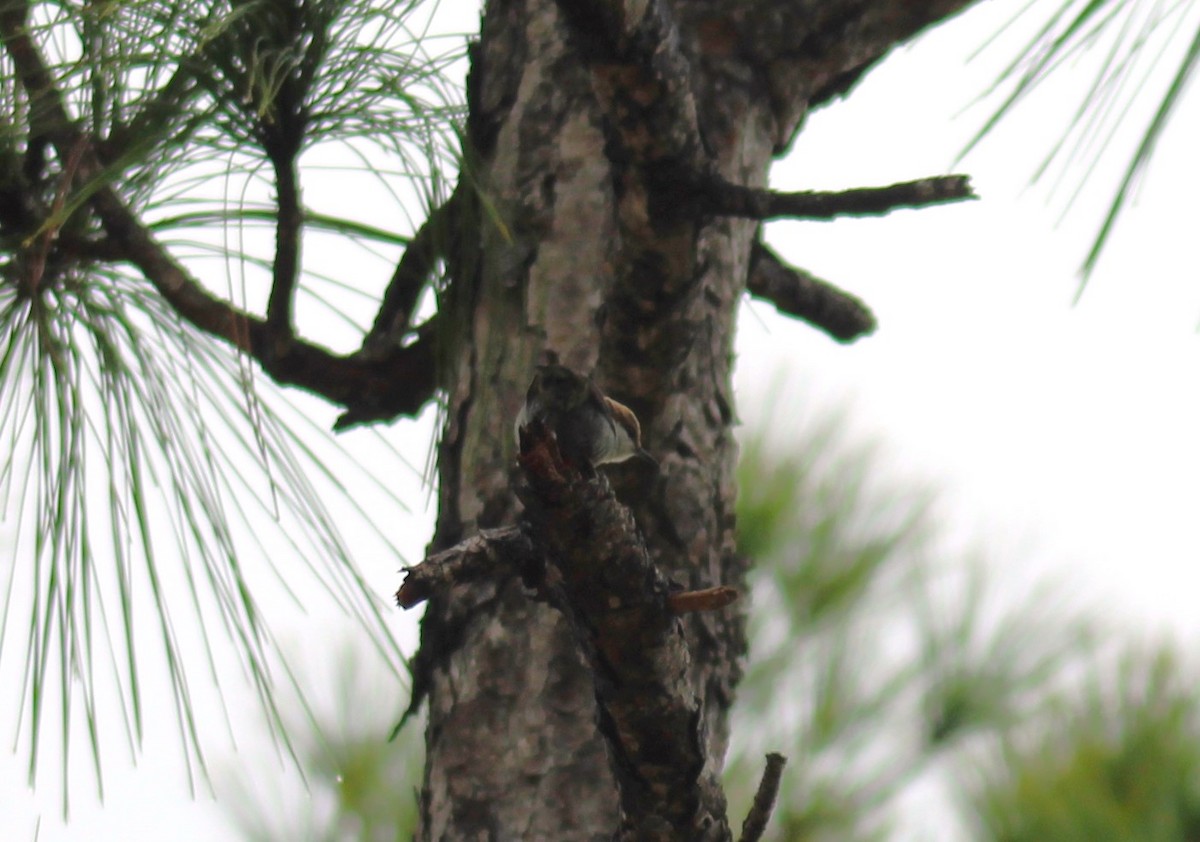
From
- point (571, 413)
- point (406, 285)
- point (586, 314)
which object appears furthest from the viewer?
point (406, 285)

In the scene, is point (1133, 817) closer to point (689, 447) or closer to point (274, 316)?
point (689, 447)

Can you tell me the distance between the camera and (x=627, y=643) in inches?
17.3

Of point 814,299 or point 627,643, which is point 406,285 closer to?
point 814,299

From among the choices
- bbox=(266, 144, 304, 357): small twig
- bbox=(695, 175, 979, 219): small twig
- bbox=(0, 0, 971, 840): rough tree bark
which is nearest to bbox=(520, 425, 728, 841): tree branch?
bbox=(0, 0, 971, 840): rough tree bark

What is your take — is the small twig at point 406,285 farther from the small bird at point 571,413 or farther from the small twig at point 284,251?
the small bird at point 571,413

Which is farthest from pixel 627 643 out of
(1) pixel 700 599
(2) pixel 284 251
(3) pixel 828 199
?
(2) pixel 284 251

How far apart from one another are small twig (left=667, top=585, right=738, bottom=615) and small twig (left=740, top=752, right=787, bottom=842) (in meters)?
0.06

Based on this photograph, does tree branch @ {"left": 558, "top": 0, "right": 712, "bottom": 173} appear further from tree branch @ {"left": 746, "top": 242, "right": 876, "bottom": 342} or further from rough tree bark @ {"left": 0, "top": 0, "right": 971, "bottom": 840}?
tree branch @ {"left": 746, "top": 242, "right": 876, "bottom": 342}

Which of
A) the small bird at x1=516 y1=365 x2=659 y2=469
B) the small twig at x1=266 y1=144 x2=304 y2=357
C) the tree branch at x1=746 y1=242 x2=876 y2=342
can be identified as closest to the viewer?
the small bird at x1=516 y1=365 x2=659 y2=469

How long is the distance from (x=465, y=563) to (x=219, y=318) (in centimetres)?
35

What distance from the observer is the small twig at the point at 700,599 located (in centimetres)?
44

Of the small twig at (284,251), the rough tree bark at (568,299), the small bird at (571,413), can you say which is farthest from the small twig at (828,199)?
the small twig at (284,251)

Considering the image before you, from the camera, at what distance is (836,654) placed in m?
1.36

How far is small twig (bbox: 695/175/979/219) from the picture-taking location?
465 mm
